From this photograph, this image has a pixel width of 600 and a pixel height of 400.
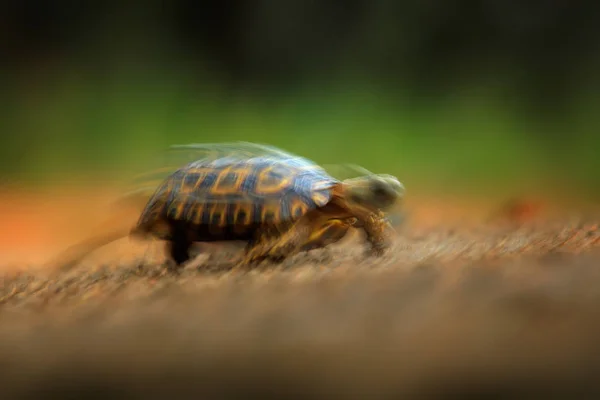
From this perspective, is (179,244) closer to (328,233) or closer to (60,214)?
(328,233)

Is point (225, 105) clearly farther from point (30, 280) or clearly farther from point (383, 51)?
point (30, 280)

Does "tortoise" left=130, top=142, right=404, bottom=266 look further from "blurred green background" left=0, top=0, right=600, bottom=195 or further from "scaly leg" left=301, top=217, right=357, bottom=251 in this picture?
"blurred green background" left=0, top=0, right=600, bottom=195

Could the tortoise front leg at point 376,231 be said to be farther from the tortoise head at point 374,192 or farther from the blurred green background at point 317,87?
the blurred green background at point 317,87

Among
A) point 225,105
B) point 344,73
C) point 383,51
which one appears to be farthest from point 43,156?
point 383,51

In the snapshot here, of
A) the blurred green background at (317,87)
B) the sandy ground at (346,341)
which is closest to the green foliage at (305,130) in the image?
the blurred green background at (317,87)

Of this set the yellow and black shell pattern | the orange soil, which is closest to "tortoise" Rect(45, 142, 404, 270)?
the yellow and black shell pattern

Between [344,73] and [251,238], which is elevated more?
[344,73]
